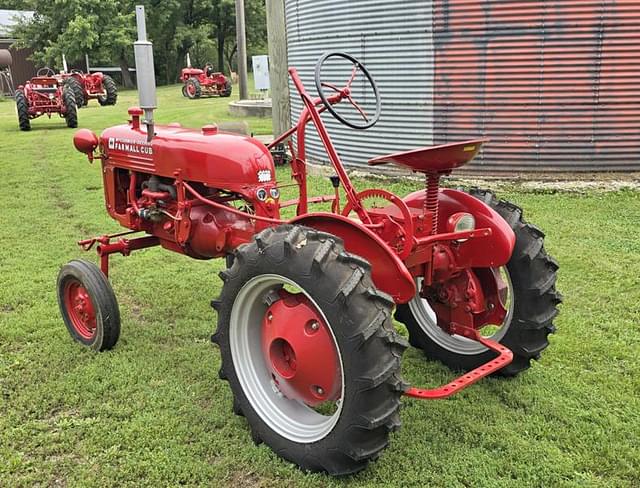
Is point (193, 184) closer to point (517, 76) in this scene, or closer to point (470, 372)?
point (470, 372)

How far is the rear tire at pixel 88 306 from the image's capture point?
3865 mm

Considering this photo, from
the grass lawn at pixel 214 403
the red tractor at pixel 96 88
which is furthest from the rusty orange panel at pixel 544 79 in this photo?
the red tractor at pixel 96 88

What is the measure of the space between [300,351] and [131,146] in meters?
2.15

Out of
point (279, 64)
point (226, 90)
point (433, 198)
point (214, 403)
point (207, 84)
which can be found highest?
point (207, 84)

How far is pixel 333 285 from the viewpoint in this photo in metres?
2.55

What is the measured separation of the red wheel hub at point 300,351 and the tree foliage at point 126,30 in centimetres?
3296

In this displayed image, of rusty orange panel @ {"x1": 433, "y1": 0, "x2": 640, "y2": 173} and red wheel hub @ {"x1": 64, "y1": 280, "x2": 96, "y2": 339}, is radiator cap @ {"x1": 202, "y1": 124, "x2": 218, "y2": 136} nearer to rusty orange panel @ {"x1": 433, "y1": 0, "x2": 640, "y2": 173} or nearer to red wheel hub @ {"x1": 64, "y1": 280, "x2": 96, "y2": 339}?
red wheel hub @ {"x1": 64, "y1": 280, "x2": 96, "y2": 339}

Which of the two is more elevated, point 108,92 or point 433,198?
point 108,92

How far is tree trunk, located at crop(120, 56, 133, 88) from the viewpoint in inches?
1435

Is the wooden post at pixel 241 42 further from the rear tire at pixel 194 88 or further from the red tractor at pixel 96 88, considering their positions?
the rear tire at pixel 194 88

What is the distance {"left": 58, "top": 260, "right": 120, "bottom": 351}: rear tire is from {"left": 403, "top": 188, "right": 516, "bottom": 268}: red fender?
199 centimetres

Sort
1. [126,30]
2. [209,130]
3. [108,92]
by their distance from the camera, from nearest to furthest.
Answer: [209,130], [108,92], [126,30]

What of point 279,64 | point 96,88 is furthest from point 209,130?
point 96,88

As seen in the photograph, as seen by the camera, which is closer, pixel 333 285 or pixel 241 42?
pixel 333 285
